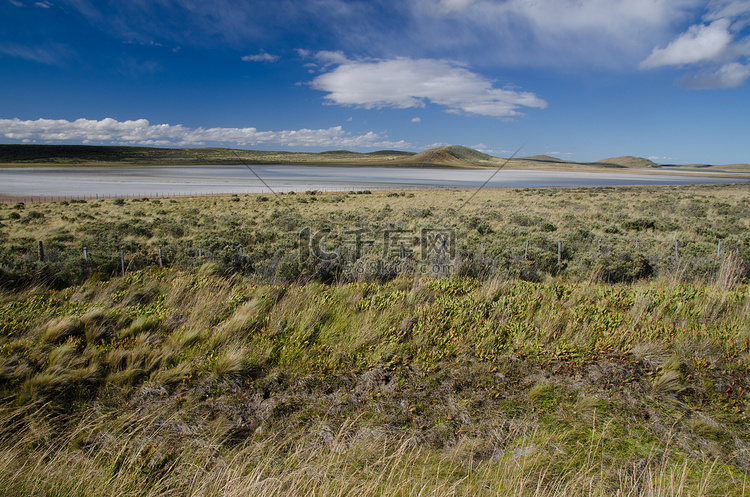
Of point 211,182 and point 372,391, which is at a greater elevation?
point 211,182

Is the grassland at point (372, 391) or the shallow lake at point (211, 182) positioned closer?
the grassland at point (372, 391)

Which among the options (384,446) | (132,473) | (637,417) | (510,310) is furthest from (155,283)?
(637,417)

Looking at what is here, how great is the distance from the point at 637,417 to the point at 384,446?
8.14 ft

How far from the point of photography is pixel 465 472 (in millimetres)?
3076

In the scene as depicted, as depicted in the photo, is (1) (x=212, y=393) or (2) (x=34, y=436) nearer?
(2) (x=34, y=436)

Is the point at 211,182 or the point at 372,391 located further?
the point at 211,182

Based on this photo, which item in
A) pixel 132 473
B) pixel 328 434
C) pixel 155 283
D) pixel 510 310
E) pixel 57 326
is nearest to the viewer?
pixel 132 473

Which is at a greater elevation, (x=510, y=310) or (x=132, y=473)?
(x=510, y=310)

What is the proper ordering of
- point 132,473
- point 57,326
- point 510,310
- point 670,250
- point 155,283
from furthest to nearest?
point 670,250 → point 155,283 → point 510,310 → point 57,326 → point 132,473

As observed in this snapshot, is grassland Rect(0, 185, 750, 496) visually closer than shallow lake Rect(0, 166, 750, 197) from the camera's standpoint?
Yes

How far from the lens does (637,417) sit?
3.70 metres

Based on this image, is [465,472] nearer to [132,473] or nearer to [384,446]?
[384,446]

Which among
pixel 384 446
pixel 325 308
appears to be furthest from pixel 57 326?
pixel 384 446

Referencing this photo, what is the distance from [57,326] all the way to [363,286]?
14.5 ft
